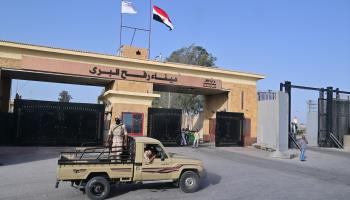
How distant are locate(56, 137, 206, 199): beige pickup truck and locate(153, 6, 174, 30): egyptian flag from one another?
71.2ft

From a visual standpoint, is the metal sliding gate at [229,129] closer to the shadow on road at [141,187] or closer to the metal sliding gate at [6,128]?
the metal sliding gate at [6,128]

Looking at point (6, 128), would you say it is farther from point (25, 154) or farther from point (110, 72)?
point (110, 72)

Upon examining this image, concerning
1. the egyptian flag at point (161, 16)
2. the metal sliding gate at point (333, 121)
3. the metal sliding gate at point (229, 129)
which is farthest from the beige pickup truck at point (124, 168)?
the metal sliding gate at point (333, 121)

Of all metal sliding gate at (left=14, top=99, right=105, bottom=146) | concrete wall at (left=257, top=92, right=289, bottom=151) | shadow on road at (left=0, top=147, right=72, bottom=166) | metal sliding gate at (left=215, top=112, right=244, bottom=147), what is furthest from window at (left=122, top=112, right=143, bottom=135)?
concrete wall at (left=257, top=92, right=289, bottom=151)

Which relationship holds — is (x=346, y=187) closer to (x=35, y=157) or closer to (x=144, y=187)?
(x=144, y=187)

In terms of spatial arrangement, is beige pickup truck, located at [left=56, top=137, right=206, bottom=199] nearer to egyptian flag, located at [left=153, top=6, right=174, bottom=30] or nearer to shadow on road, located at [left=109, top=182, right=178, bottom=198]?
shadow on road, located at [left=109, top=182, right=178, bottom=198]

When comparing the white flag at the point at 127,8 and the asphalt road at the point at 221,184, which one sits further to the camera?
the white flag at the point at 127,8

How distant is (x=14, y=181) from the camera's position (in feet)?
42.4

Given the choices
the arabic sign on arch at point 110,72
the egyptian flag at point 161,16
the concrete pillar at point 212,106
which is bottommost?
the concrete pillar at point 212,106

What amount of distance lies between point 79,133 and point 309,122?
68.6ft

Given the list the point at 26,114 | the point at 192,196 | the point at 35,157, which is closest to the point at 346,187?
the point at 192,196

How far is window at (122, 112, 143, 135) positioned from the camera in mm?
26500

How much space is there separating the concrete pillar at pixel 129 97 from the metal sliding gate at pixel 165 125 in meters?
0.45

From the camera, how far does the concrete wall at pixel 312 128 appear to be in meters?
34.4
